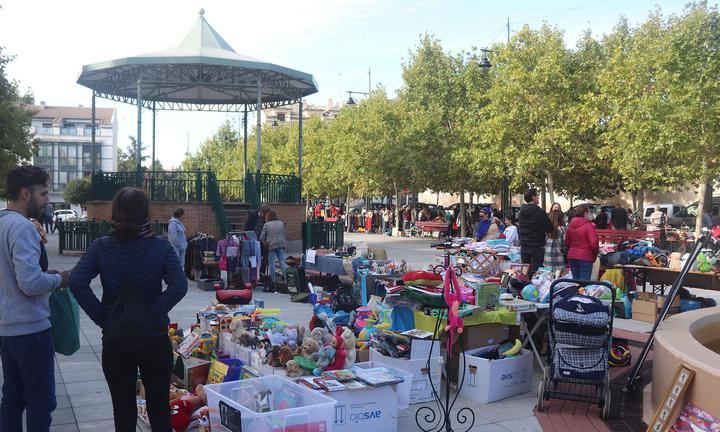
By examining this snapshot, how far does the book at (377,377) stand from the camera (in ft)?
17.3

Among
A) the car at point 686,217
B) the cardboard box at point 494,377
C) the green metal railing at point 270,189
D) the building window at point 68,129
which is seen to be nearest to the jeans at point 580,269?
the cardboard box at point 494,377

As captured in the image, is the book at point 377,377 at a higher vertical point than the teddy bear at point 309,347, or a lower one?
lower

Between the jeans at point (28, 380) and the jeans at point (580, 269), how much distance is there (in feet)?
29.6

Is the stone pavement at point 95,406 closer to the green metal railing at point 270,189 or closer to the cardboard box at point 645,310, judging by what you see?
the cardboard box at point 645,310

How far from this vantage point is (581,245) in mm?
11164

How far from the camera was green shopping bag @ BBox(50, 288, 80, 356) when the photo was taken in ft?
15.6

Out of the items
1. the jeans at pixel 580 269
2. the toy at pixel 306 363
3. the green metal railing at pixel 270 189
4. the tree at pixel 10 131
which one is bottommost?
the toy at pixel 306 363

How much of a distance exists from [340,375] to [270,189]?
677 inches

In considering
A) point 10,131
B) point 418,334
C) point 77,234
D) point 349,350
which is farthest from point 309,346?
point 10,131

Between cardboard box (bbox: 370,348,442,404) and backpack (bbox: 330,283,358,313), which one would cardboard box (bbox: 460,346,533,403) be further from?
backpack (bbox: 330,283,358,313)

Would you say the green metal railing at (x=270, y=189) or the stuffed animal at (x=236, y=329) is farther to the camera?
the green metal railing at (x=270, y=189)

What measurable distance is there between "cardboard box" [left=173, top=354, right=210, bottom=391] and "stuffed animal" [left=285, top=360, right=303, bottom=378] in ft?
3.65

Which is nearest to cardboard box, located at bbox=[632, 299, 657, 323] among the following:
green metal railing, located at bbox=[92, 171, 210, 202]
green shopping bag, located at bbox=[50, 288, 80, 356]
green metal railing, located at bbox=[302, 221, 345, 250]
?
green shopping bag, located at bbox=[50, 288, 80, 356]

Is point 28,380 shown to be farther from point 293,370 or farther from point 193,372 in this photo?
point 193,372
